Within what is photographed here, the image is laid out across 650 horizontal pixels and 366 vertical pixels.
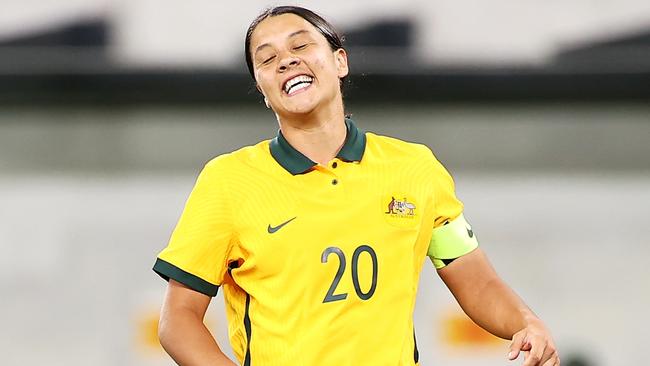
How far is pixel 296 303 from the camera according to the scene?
204cm

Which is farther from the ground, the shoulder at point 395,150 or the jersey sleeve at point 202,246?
the shoulder at point 395,150

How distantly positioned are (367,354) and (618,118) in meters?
3.66

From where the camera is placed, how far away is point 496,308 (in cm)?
217

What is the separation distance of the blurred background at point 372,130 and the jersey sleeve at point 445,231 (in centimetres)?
291

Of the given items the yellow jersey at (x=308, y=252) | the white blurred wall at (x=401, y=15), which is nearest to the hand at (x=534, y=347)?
the yellow jersey at (x=308, y=252)

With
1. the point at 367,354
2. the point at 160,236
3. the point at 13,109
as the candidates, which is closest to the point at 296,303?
the point at 367,354

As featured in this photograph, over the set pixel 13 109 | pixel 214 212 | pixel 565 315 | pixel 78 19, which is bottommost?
pixel 565 315

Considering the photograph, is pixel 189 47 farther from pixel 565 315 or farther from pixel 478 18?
pixel 565 315

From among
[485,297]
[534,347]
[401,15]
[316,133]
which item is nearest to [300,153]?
[316,133]

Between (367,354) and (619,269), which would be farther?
(619,269)

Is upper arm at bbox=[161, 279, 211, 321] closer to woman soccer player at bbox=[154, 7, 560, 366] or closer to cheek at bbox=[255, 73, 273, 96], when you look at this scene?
woman soccer player at bbox=[154, 7, 560, 366]

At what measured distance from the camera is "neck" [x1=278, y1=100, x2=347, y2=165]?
85.8 inches

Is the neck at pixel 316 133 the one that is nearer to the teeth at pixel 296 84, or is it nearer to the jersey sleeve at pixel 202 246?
the teeth at pixel 296 84

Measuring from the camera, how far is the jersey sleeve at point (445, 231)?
7.29 feet
